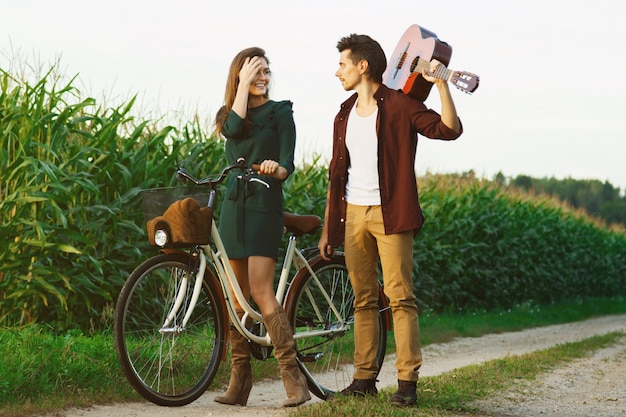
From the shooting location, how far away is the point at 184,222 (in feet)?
15.2

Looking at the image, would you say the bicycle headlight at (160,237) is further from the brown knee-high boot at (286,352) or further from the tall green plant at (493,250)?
the tall green plant at (493,250)

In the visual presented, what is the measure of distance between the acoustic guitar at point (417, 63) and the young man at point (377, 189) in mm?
67

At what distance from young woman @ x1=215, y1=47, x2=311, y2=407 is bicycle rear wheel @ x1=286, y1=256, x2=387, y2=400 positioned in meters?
0.25

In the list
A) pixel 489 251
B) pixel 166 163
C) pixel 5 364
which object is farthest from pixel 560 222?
pixel 5 364

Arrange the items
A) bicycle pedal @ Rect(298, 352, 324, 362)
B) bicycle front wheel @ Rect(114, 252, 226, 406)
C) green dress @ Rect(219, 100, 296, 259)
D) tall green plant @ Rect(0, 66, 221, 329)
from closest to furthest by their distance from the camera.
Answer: bicycle front wheel @ Rect(114, 252, 226, 406), green dress @ Rect(219, 100, 296, 259), bicycle pedal @ Rect(298, 352, 324, 362), tall green plant @ Rect(0, 66, 221, 329)

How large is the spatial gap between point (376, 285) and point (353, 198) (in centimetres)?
56

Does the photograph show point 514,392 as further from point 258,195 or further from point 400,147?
point 258,195

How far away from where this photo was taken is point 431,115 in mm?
4766

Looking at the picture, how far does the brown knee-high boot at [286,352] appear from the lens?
4.96m

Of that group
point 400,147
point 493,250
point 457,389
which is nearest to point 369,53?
point 400,147

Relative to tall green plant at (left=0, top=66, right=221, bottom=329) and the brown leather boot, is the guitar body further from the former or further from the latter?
tall green plant at (left=0, top=66, right=221, bottom=329)

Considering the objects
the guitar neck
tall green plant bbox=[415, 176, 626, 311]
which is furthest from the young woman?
tall green plant bbox=[415, 176, 626, 311]

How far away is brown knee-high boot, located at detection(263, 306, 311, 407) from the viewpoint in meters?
4.96

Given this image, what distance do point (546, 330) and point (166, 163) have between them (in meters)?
8.31
